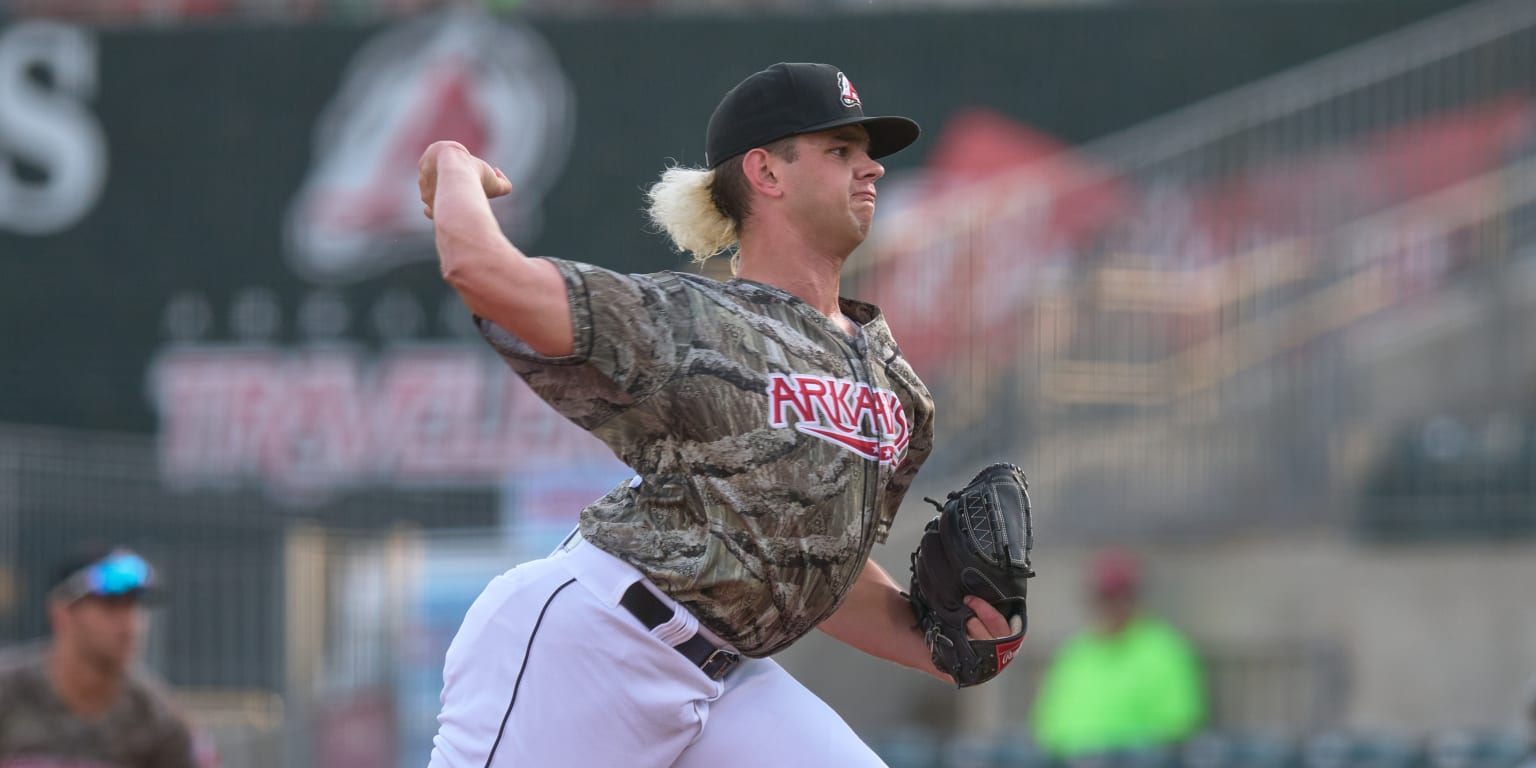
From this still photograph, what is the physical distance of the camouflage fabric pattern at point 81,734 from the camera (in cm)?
641

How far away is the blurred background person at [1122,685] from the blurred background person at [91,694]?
13.0 feet

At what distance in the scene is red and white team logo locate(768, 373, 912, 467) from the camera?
138 inches

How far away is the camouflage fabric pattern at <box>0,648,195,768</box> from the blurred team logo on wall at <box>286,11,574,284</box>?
32.2 feet

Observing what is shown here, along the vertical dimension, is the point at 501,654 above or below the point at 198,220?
below

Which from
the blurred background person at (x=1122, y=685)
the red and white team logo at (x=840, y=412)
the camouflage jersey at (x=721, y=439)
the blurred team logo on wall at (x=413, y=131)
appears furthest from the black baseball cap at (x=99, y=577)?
the blurred team logo on wall at (x=413, y=131)

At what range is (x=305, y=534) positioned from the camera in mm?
9953

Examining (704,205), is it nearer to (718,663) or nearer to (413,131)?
(718,663)

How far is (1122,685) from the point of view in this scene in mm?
9117

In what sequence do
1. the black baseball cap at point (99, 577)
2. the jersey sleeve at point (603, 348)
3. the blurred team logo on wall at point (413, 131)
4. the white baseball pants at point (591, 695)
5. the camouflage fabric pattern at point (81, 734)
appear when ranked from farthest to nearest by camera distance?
the blurred team logo on wall at point (413, 131), the black baseball cap at point (99, 577), the camouflage fabric pattern at point (81, 734), the white baseball pants at point (591, 695), the jersey sleeve at point (603, 348)

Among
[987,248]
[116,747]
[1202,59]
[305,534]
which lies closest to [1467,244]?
[987,248]

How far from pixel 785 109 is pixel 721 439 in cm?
62

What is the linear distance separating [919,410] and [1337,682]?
647 centimetres

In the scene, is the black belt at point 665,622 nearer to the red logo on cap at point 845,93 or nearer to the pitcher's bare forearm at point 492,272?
the pitcher's bare forearm at point 492,272

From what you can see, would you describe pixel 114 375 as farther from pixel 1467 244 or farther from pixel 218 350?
pixel 1467 244
